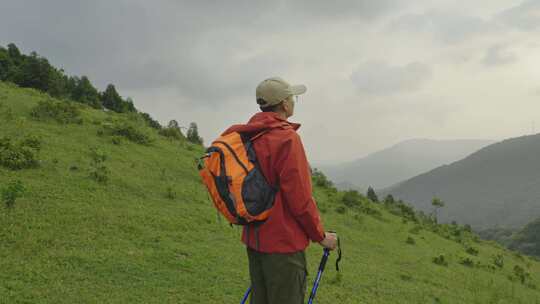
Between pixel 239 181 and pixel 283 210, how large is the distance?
0.50 meters

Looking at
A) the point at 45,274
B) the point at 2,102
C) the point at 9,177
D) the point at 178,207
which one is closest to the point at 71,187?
the point at 9,177

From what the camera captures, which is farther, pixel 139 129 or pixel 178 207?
pixel 139 129

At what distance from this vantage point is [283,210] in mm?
3684

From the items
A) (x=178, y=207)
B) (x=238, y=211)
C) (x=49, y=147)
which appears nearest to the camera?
(x=238, y=211)

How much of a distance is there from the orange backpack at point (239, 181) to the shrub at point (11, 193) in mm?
7803

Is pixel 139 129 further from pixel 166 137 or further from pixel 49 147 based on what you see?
pixel 49 147

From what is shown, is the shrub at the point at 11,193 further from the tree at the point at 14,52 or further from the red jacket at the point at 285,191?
the tree at the point at 14,52

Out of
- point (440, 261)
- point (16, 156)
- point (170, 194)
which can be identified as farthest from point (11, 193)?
point (440, 261)

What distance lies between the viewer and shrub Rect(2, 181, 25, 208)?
30.5 feet

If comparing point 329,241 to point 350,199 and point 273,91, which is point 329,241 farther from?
point 350,199

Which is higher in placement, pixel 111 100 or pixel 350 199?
pixel 111 100

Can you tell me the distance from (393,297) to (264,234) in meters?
7.51

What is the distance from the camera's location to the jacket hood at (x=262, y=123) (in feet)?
12.2

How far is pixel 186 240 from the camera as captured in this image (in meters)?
10.4
